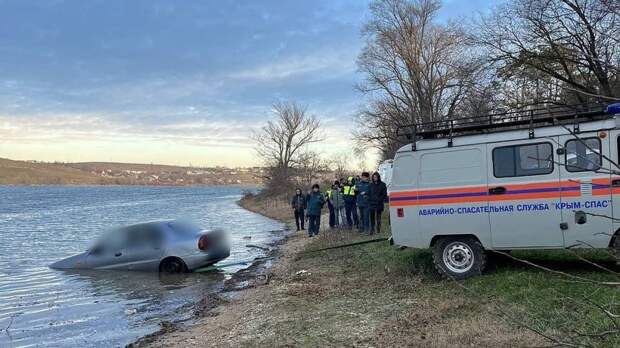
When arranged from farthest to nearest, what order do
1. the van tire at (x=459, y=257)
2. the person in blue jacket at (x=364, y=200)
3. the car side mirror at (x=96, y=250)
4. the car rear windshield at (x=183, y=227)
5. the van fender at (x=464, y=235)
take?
the person in blue jacket at (x=364, y=200) < the car side mirror at (x=96, y=250) < the car rear windshield at (x=183, y=227) < the van tire at (x=459, y=257) < the van fender at (x=464, y=235)

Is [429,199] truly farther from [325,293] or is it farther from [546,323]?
[546,323]

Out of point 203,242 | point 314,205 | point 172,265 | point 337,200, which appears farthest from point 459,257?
point 337,200

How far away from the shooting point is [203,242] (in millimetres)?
14922

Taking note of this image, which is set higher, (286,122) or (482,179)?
(286,122)

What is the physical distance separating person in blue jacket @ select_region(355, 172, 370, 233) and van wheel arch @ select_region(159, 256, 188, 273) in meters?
5.73

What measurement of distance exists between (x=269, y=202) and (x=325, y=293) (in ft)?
187

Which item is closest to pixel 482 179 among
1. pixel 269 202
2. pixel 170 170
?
pixel 269 202

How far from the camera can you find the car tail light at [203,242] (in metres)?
14.9

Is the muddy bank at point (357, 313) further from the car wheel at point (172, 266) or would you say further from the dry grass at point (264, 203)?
the dry grass at point (264, 203)

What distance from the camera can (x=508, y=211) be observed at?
8734 millimetres

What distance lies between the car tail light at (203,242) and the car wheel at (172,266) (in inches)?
26.2

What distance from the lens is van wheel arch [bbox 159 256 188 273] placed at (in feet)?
49.2

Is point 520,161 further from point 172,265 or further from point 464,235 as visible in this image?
point 172,265

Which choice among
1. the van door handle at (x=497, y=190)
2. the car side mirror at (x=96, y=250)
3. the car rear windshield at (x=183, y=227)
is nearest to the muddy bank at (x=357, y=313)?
the van door handle at (x=497, y=190)
